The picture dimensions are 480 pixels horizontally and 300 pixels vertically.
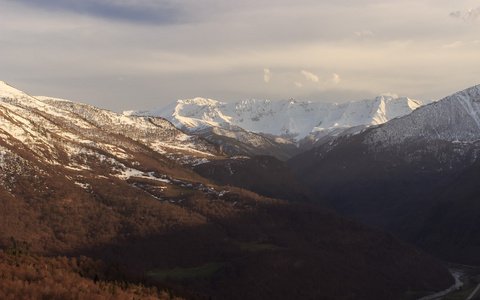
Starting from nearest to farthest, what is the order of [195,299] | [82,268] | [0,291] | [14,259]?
[0,291] → [14,259] → [82,268] → [195,299]

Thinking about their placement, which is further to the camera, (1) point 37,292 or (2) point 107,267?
(2) point 107,267

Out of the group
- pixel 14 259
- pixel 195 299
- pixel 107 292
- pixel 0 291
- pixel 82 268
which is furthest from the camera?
pixel 195 299

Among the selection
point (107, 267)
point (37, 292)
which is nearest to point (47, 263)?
point (107, 267)

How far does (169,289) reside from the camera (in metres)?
137

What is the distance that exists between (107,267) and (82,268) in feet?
25.7

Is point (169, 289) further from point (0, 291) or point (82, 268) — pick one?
point (0, 291)

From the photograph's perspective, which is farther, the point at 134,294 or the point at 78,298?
the point at 134,294

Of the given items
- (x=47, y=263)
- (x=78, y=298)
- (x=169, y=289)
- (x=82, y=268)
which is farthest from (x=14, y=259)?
(x=169, y=289)

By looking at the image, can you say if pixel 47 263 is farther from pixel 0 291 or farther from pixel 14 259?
pixel 0 291

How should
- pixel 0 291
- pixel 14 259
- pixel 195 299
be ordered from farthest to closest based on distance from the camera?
pixel 195 299
pixel 14 259
pixel 0 291

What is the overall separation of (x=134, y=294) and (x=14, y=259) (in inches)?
949

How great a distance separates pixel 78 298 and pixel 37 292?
6.26m

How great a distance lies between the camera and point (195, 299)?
446 feet

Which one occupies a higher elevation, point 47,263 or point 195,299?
point 47,263
